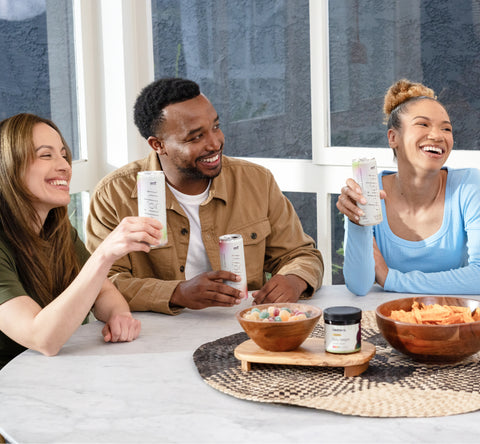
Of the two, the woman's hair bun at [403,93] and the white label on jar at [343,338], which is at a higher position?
the woman's hair bun at [403,93]

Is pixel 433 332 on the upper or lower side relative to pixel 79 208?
lower

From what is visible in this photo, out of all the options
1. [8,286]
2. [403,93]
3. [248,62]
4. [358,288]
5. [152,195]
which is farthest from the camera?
[248,62]

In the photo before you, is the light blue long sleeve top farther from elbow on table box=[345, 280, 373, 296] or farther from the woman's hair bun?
the woman's hair bun

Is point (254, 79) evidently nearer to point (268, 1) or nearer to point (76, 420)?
point (268, 1)

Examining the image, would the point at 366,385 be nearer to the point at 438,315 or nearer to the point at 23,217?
the point at 438,315

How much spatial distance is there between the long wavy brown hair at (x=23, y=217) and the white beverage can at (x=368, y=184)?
2.59 feet

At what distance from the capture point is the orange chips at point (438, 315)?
1.49 meters

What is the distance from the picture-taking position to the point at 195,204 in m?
2.37

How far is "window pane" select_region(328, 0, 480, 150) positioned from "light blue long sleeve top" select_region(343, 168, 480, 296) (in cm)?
71

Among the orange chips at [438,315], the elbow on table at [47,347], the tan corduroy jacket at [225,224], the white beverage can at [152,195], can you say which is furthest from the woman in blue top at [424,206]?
the elbow on table at [47,347]

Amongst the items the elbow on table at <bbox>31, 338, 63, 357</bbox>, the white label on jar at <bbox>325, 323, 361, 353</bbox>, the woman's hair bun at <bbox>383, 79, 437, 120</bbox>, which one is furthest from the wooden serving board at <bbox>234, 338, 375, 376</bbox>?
the woman's hair bun at <bbox>383, 79, 437, 120</bbox>

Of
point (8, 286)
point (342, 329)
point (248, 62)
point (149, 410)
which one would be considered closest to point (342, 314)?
point (342, 329)

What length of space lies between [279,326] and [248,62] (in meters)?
2.14

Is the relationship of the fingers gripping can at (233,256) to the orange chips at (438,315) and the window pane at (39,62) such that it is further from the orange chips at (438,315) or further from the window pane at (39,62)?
the window pane at (39,62)
